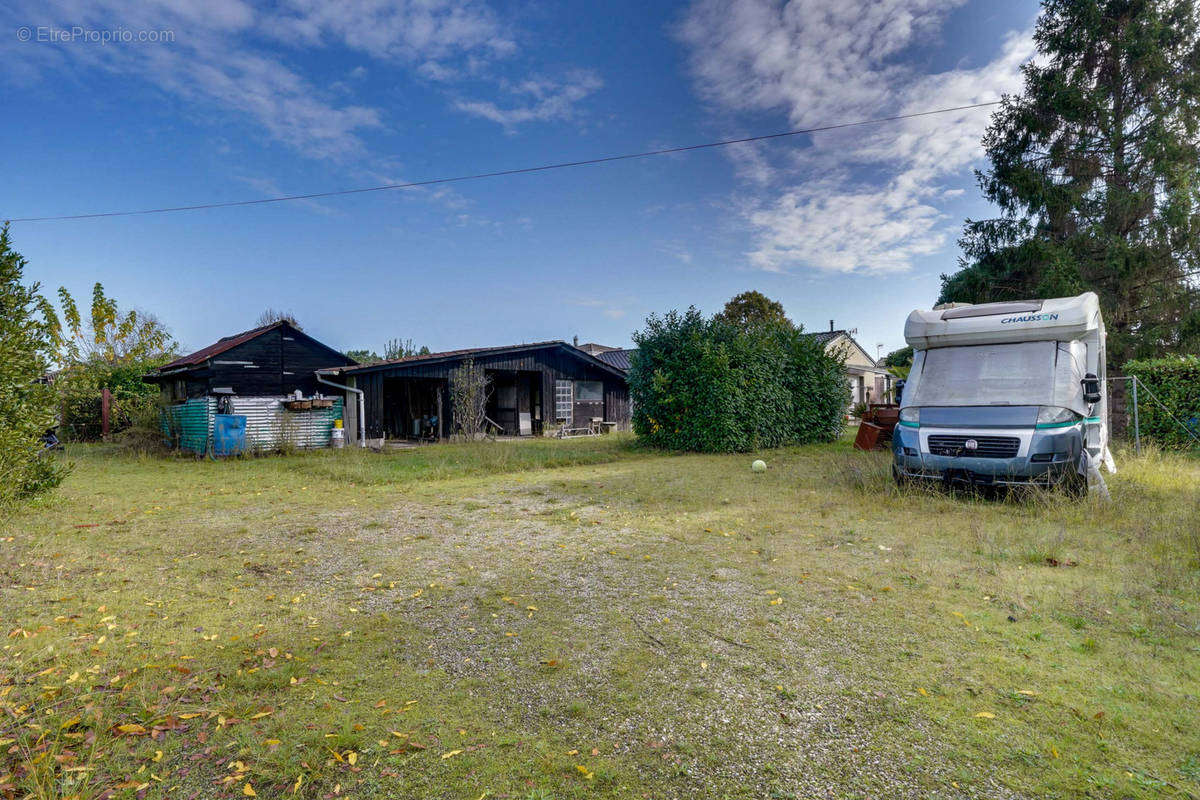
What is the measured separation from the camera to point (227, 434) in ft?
51.4

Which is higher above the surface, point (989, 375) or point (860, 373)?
point (860, 373)

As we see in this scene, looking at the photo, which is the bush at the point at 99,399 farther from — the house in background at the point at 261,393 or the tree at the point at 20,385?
the tree at the point at 20,385

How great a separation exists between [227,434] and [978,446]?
17694 mm

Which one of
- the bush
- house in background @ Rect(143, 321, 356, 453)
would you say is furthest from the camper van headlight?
the bush

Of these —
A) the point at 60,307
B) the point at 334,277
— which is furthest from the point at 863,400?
the point at 60,307

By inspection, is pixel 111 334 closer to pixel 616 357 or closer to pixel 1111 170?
pixel 616 357

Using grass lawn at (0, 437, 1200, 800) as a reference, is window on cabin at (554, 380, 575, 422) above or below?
above

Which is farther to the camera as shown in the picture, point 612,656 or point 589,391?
Result: point 589,391

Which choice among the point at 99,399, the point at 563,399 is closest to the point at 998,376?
the point at 563,399

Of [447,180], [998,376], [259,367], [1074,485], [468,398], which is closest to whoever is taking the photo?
[1074,485]

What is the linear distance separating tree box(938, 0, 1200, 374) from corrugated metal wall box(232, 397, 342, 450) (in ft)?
73.4

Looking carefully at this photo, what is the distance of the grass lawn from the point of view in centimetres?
221

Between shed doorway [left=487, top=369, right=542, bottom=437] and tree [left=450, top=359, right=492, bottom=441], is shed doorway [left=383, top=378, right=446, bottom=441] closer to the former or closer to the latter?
shed doorway [left=487, top=369, right=542, bottom=437]

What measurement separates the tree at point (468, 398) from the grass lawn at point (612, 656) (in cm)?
1190
